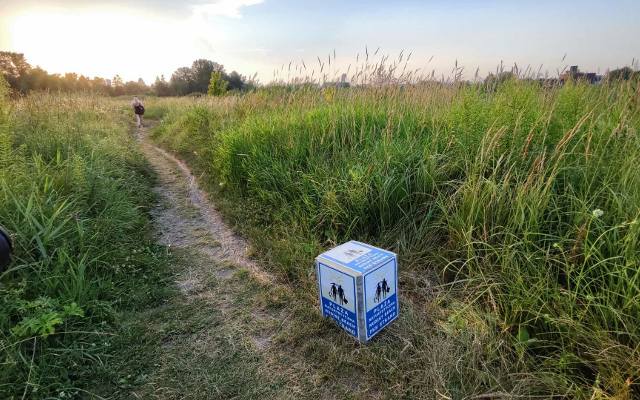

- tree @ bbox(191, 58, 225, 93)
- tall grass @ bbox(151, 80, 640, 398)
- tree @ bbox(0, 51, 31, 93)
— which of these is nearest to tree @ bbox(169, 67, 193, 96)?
tree @ bbox(191, 58, 225, 93)

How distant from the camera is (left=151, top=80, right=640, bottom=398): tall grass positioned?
172 cm

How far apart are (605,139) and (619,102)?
2.16ft

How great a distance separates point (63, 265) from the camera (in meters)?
2.66

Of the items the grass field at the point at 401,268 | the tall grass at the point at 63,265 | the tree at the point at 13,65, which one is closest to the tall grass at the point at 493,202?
the grass field at the point at 401,268

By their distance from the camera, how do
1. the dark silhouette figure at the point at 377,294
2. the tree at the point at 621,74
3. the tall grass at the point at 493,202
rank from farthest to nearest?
the tree at the point at 621,74 < the dark silhouette figure at the point at 377,294 < the tall grass at the point at 493,202

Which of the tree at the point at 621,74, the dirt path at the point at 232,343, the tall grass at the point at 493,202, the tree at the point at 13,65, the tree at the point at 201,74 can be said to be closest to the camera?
the tall grass at the point at 493,202

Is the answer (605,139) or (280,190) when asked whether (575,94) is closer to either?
(605,139)

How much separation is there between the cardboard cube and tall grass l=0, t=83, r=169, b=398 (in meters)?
1.45

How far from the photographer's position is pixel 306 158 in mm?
4203

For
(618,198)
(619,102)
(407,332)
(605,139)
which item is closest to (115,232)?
(407,332)

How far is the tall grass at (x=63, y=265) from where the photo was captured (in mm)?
1998

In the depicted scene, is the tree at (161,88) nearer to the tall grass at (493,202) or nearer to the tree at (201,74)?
the tree at (201,74)

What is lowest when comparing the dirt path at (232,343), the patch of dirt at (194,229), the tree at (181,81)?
the dirt path at (232,343)

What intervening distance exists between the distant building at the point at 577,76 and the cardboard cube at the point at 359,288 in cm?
324
